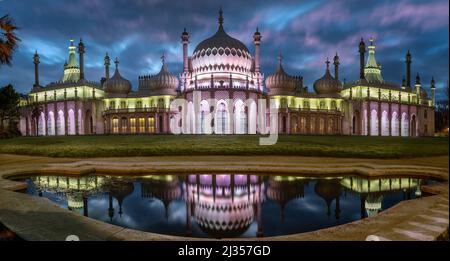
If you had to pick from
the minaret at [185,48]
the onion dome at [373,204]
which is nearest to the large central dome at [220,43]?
the minaret at [185,48]

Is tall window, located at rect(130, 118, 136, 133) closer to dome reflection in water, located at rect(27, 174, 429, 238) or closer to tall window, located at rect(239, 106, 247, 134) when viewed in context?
tall window, located at rect(239, 106, 247, 134)

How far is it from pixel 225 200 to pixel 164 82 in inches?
1845

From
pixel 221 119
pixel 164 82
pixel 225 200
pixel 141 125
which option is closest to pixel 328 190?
pixel 225 200

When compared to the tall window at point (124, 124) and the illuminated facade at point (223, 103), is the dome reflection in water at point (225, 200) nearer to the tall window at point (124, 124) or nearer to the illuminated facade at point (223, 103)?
the illuminated facade at point (223, 103)

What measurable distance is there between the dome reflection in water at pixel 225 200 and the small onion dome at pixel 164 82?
4228cm

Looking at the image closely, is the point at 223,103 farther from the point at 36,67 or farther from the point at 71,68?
the point at 36,67

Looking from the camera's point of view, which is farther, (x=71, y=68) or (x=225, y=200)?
(x=71, y=68)

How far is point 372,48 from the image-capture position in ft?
224

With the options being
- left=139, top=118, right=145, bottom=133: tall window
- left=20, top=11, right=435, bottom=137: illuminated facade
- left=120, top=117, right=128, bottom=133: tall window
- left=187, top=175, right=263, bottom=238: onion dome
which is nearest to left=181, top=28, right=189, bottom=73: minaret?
left=20, top=11, right=435, bottom=137: illuminated facade

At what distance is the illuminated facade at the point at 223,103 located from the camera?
44969mm

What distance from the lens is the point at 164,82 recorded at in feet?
175

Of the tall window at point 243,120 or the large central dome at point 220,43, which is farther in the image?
the large central dome at point 220,43
